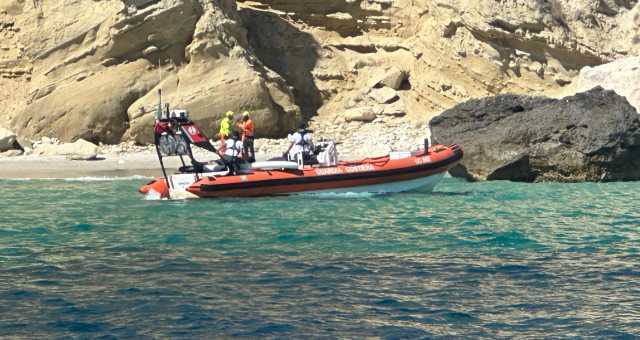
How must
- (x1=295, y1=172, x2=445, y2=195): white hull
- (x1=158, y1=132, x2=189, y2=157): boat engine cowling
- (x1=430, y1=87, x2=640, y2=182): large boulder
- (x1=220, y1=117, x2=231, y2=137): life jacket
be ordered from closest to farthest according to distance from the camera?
(x1=158, y1=132, x2=189, y2=157): boat engine cowling
(x1=295, y1=172, x2=445, y2=195): white hull
(x1=220, y1=117, x2=231, y2=137): life jacket
(x1=430, y1=87, x2=640, y2=182): large boulder

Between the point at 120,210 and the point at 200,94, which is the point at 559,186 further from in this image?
the point at 200,94

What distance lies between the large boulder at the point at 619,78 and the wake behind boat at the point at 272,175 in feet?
29.3

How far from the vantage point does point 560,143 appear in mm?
18297

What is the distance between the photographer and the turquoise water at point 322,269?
689cm

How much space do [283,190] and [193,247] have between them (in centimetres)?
549

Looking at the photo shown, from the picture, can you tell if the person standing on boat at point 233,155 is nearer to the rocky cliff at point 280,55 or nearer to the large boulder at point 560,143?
the large boulder at point 560,143

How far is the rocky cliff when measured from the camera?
23.9m

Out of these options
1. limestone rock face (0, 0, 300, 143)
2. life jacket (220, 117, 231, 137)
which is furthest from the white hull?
limestone rock face (0, 0, 300, 143)

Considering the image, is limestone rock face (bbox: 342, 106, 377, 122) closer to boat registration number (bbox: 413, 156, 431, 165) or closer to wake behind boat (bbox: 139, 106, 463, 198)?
wake behind boat (bbox: 139, 106, 463, 198)

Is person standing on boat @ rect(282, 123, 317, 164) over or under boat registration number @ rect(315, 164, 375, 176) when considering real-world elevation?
over

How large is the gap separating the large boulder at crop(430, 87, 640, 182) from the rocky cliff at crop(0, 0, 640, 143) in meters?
7.14

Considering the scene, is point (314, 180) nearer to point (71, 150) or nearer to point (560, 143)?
point (560, 143)

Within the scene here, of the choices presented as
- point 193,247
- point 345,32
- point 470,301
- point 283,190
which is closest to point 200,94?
point 345,32

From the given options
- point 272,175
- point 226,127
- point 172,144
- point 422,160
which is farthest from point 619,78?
point 172,144
